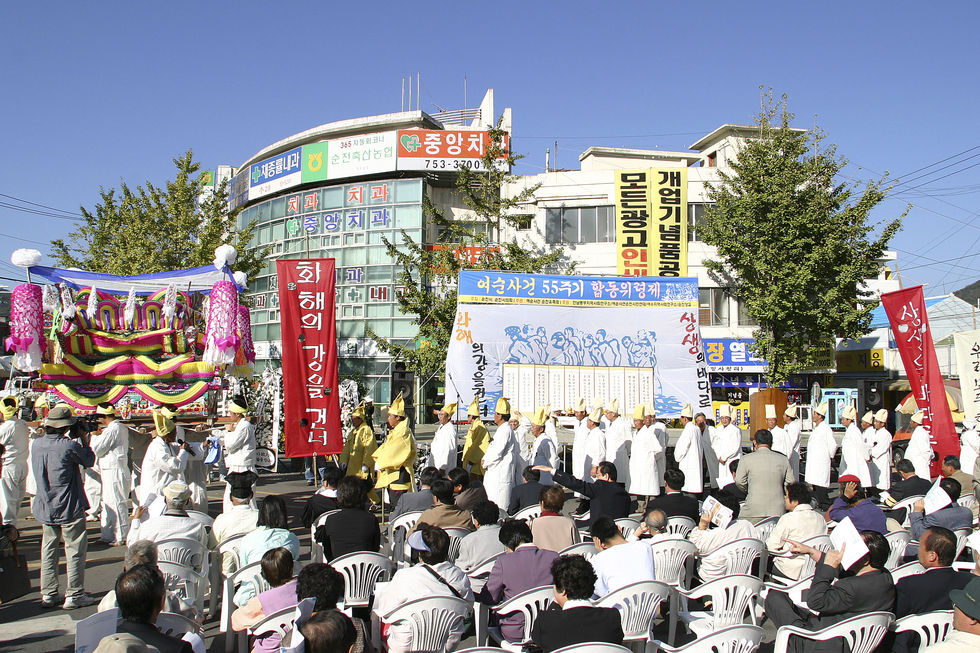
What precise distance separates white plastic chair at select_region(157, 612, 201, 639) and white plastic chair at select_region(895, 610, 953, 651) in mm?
3819

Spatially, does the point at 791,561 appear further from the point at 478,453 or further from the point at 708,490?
the point at 708,490

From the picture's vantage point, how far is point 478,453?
31.3ft

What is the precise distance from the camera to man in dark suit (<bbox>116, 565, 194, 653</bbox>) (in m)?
3.01

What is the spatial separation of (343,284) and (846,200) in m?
17.5

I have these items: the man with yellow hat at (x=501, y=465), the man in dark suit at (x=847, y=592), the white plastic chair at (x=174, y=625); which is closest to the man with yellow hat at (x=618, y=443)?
the man with yellow hat at (x=501, y=465)

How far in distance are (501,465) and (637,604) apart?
479cm

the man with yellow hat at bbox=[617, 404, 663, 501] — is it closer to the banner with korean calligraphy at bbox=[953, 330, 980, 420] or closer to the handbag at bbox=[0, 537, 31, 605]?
the banner with korean calligraphy at bbox=[953, 330, 980, 420]

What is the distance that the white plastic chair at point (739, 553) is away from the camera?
5137 millimetres

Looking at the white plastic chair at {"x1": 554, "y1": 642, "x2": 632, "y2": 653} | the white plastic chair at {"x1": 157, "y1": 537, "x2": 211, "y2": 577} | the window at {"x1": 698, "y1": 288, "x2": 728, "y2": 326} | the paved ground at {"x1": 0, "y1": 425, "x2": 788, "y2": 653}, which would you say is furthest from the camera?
the window at {"x1": 698, "y1": 288, "x2": 728, "y2": 326}

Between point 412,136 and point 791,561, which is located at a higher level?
point 412,136

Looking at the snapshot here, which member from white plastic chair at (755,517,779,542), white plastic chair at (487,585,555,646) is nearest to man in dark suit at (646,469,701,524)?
white plastic chair at (755,517,779,542)

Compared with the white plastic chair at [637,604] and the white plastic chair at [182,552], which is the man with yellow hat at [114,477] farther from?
the white plastic chair at [637,604]

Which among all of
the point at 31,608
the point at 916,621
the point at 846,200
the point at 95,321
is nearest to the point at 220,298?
the point at 95,321

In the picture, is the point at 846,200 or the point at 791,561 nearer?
the point at 791,561
